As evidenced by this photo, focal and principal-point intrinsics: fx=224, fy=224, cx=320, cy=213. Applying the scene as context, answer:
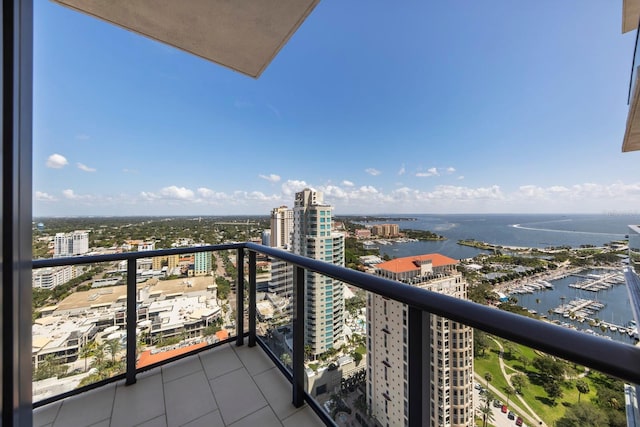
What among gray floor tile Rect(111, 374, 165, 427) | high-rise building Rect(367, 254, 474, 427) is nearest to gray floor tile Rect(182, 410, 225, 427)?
gray floor tile Rect(111, 374, 165, 427)

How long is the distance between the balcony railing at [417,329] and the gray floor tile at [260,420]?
17cm

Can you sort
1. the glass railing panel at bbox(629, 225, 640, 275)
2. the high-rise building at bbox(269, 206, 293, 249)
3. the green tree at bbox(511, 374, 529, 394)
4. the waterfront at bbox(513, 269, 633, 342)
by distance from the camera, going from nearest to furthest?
the green tree at bbox(511, 374, 529, 394) < the waterfront at bbox(513, 269, 633, 342) < the glass railing panel at bbox(629, 225, 640, 275) < the high-rise building at bbox(269, 206, 293, 249)

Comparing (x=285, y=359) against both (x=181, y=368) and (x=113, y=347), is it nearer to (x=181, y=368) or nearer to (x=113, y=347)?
(x=181, y=368)

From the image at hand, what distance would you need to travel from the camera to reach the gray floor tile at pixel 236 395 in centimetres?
163

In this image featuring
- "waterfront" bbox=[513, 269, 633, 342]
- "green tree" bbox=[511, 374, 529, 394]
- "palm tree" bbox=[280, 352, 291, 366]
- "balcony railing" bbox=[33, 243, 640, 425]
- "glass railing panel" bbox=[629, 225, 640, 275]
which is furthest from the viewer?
"glass railing panel" bbox=[629, 225, 640, 275]

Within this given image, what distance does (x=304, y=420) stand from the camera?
1548 millimetres

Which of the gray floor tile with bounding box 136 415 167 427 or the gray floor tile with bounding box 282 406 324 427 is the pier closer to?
the gray floor tile with bounding box 282 406 324 427

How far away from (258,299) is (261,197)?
35.9 ft

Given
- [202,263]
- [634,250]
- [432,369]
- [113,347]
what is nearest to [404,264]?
[432,369]

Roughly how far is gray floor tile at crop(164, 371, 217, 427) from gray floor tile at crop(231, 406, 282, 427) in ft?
0.90

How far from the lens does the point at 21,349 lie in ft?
2.17

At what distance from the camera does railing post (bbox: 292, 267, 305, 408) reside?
1676 millimetres

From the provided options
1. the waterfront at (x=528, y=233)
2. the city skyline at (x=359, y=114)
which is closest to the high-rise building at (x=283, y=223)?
the city skyline at (x=359, y=114)

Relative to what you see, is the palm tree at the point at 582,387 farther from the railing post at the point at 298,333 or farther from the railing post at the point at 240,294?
the railing post at the point at 240,294
